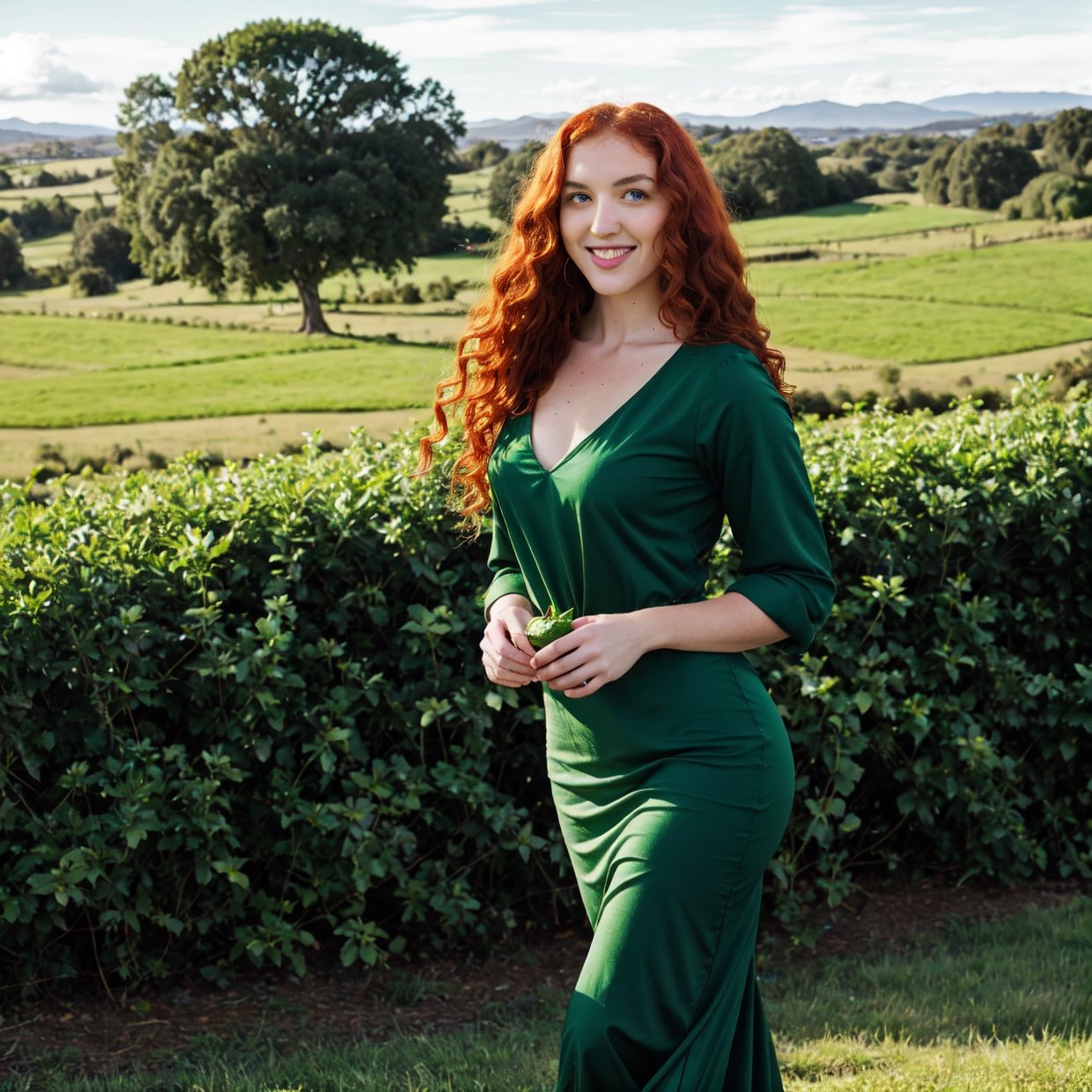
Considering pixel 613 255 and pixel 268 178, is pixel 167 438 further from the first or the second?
pixel 613 255

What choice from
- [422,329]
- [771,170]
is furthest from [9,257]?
[771,170]

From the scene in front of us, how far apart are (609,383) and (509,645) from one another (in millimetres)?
515

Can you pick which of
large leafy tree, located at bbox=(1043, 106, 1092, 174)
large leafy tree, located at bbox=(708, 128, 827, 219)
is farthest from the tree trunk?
large leafy tree, located at bbox=(1043, 106, 1092, 174)

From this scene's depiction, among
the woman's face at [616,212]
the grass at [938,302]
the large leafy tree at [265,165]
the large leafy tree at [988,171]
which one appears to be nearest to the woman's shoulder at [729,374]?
the woman's face at [616,212]

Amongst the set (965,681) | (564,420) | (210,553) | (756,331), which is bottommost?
(965,681)

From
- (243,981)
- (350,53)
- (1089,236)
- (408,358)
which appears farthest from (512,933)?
(1089,236)

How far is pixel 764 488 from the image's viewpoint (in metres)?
2.10

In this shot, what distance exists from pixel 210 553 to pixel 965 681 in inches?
110

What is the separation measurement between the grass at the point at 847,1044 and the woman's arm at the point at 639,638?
1544 mm

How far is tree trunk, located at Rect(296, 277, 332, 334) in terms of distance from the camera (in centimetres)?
869

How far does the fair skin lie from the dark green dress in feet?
0.20

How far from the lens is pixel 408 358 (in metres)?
8.71

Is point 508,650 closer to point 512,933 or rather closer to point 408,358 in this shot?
point 512,933

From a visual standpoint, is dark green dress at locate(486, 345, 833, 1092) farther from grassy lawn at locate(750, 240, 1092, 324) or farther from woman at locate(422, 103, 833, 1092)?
grassy lawn at locate(750, 240, 1092, 324)
